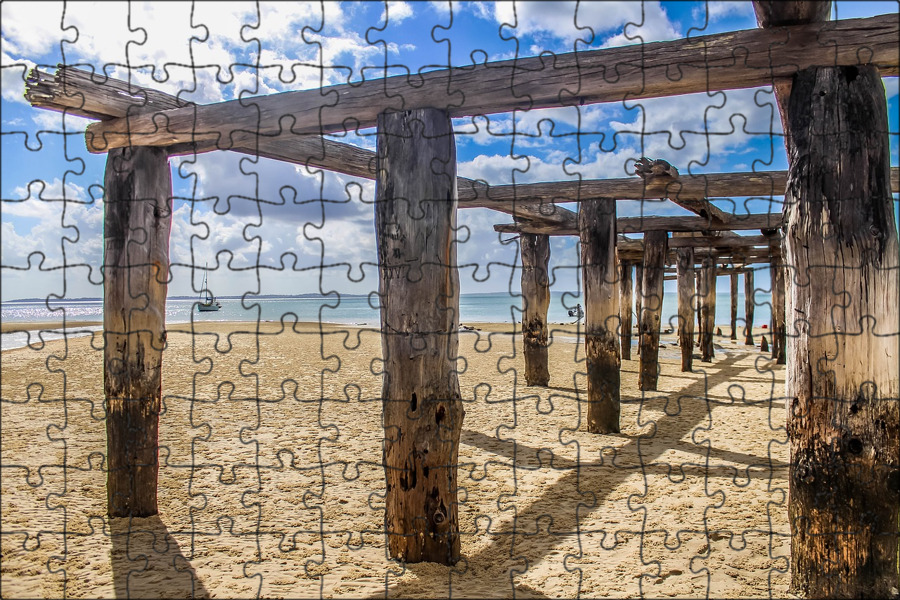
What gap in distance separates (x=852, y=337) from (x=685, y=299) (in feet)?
41.3

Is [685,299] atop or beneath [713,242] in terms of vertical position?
beneath

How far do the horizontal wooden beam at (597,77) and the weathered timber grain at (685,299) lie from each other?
11.1 meters

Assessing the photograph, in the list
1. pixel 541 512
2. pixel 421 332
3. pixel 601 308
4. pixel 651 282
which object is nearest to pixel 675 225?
pixel 651 282

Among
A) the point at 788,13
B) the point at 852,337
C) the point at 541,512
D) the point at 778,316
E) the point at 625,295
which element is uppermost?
the point at 788,13

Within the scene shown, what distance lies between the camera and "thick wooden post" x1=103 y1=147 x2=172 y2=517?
197 inches

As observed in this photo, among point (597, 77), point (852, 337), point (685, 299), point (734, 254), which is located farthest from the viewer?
point (734, 254)

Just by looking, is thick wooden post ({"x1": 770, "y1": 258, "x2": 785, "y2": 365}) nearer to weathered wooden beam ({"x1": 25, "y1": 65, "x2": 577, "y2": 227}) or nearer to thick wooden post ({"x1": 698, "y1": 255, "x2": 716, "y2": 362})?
thick wooden post ({"x1": 698, "y1": 255, "x2": 716, "y2": 362})

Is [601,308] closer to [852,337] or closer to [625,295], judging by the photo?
[852,337]

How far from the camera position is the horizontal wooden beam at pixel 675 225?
10.8 m

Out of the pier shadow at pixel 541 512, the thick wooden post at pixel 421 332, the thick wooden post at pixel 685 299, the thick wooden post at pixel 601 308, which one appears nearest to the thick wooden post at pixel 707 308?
the thick wooden post at pixel 685 299

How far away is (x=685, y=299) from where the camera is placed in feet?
51.1

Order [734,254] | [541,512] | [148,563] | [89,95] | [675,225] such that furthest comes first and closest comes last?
[734,254] → [675,225] → [541,512] → [89,95] → [148,563]

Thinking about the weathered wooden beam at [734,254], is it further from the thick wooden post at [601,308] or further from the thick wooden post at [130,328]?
the thick wooden post at [130,328]

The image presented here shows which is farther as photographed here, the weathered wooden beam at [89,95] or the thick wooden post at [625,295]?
the thick wooden post at [625,295]
